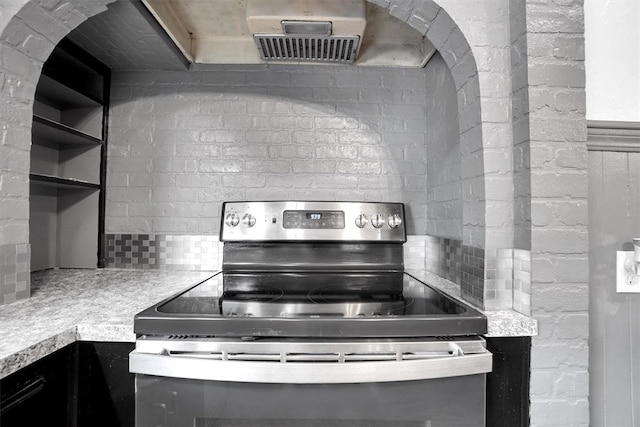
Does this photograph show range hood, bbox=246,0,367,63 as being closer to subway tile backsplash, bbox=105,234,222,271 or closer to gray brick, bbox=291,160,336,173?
gray brick, bbox=291,160,336,173

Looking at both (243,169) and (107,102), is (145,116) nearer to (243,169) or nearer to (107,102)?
(107,102)

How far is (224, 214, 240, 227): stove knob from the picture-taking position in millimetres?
1533

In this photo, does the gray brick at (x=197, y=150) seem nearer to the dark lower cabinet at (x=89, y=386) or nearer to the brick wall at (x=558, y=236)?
the dark lower cabinet at (x=89, y=386)

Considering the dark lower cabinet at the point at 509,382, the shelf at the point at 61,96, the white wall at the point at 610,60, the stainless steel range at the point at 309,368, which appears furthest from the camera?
the shelf at the point at 61,96

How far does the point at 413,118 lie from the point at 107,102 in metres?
1.47

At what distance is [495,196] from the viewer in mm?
1023

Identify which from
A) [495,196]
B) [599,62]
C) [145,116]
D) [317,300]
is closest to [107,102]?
[145,116]

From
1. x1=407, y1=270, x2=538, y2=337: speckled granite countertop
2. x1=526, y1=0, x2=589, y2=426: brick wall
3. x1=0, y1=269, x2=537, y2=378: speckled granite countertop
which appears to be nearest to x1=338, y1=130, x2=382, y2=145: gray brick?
x1=0, y1=269, x2=537, y2=378: speckled granite countertop

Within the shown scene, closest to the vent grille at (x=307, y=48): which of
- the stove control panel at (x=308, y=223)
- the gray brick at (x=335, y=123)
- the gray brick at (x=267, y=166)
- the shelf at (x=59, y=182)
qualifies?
the gray brick at (x=335, y=123)

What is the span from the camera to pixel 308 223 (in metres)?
1.52

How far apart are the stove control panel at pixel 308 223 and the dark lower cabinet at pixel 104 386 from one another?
26.6 inches

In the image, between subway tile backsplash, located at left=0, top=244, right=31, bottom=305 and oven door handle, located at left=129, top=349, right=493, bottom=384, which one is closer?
oven door handle, located at left=129, top=349, right=493, bottom=384

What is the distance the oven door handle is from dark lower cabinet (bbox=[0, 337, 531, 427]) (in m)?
0.12

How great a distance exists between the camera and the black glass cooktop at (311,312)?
86 cm
